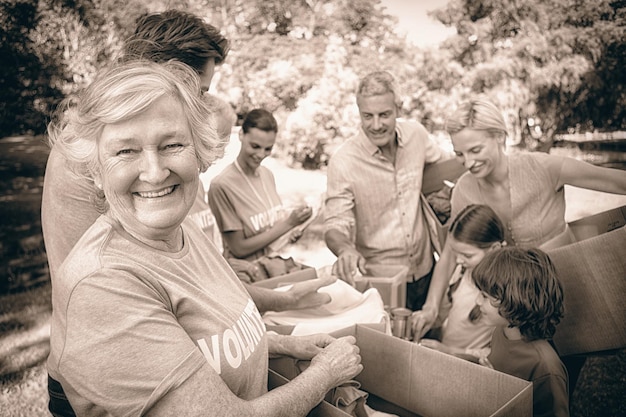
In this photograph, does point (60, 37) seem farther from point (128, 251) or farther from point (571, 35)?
point (571, 35)

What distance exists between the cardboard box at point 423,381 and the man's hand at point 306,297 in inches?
13.3

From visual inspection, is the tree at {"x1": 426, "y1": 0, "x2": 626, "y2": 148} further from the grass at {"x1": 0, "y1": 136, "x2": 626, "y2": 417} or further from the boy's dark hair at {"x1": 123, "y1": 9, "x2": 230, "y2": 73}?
the boy's dark hair at {"x1": 123, "y1": 9, "x2": 230, "y2": 73}

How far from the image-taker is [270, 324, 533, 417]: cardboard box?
4.60 ft

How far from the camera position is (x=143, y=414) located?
0.99 metres

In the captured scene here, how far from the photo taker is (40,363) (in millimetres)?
3895

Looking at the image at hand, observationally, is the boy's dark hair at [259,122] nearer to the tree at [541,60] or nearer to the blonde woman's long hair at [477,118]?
the blonde woman's long hair at [477,118]

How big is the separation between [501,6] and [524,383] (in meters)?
7.24

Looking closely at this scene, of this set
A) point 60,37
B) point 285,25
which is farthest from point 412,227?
point 285,25

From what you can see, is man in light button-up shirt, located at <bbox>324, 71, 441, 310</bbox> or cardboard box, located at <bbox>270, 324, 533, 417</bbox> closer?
cardboard box, located at <bbox>270, 324, 533, 417</bbox>

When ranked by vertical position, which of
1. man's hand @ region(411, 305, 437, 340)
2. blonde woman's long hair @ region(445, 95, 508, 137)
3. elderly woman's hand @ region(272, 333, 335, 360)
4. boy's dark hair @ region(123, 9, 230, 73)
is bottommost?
man's hand @ region(411, 305, 437, 340)

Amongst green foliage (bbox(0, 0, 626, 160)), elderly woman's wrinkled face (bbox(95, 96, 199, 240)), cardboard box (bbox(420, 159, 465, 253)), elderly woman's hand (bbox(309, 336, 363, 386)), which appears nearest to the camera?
elderly woman's wrinkled face (bbox(95, 96, 199, 240))

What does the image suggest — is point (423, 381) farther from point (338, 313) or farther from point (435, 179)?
point (435, 179)

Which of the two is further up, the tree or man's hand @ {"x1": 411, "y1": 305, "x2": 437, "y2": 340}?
the tree

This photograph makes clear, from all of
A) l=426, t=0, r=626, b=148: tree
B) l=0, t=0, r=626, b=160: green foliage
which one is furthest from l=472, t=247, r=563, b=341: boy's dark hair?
l=426, t=0, r=626, b=148: tree
